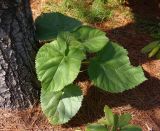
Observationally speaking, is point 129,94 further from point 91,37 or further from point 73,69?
point 73,69

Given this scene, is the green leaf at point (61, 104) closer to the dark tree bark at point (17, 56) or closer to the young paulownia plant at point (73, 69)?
the young paulownia plant at point (73, 69)

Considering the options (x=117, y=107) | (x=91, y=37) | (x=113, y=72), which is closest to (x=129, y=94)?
(x=117, y=107)

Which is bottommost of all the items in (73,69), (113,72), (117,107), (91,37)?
(117,107)

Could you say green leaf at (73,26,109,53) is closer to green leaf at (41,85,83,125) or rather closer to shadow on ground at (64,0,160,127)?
green leaf at (41,85,83,125)

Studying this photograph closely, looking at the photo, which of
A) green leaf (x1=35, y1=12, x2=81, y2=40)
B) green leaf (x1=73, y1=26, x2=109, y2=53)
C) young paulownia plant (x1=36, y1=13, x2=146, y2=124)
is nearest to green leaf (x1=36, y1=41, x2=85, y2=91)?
young paulownia plant (x1=36, y1=13, x2=146, y2=124)

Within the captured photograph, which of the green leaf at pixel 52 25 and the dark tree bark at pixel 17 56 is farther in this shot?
the green leaf at pixel 52 25

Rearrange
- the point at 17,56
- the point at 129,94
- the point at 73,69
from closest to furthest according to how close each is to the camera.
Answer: the point at 73,69 < the point at 17,56 < the point at 129,94

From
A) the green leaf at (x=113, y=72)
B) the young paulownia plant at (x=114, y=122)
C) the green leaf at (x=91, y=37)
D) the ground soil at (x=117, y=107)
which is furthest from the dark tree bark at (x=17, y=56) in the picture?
the young paulownia plant at (x=114, y=122)
